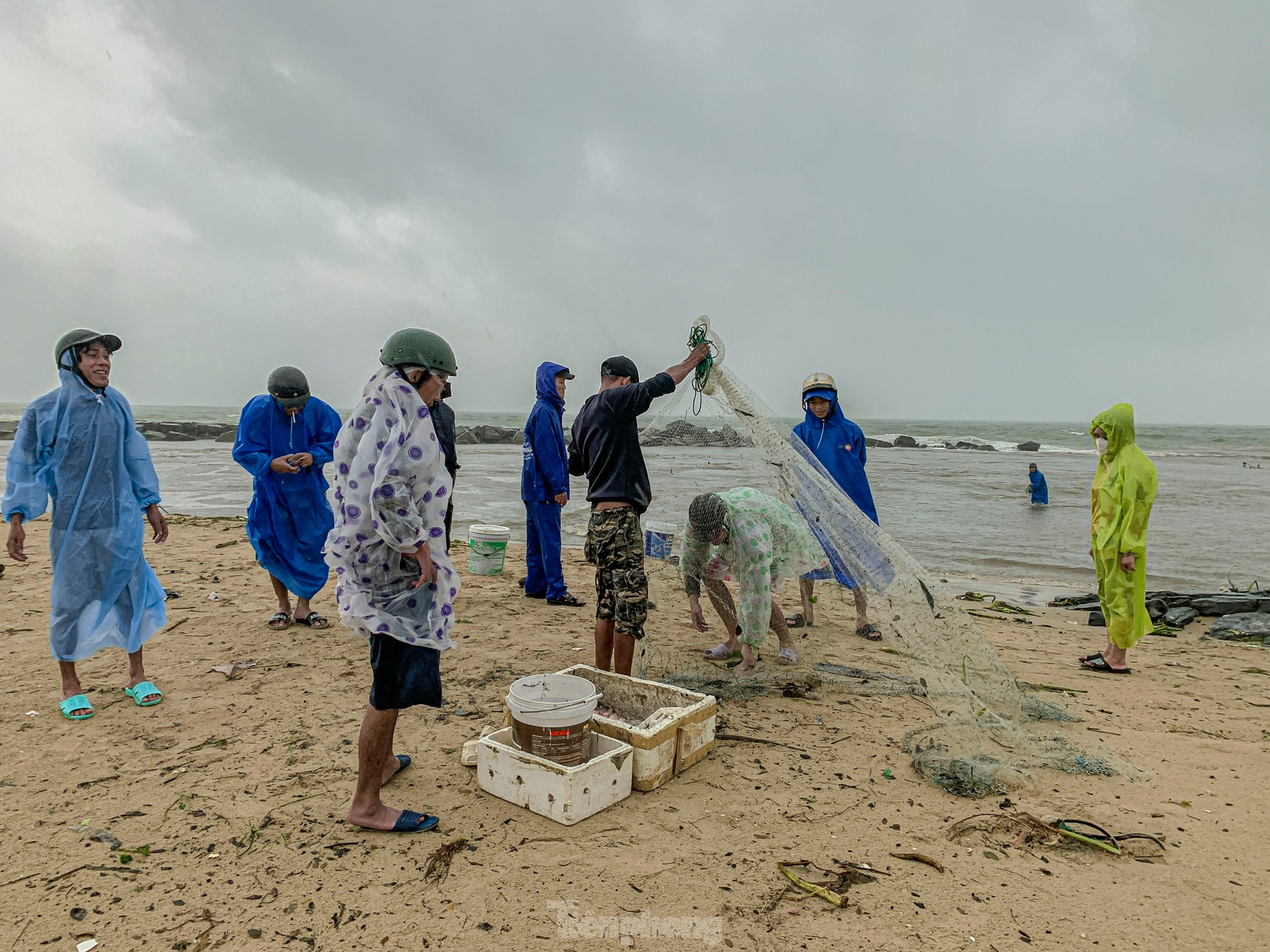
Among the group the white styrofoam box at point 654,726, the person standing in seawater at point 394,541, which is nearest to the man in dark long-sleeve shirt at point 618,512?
the white styrofoam box at point 654,726

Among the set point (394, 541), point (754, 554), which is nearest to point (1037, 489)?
point (754, 554)

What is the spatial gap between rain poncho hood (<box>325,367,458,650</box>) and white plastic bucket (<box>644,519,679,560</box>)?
275 cm

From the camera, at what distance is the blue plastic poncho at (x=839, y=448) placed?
5.85 metres

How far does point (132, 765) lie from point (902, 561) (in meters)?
3.89

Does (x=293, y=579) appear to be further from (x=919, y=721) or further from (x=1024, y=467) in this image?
(x=1024, y=467)

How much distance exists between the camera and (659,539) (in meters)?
5.41

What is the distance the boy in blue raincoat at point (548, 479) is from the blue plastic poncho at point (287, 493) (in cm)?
172

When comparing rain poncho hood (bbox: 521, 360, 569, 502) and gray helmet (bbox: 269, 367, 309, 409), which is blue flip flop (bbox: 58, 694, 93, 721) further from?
rain poncho hood (bbox: 521, 360, 569, 502)

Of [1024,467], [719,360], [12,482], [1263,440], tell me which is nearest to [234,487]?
[12,482]

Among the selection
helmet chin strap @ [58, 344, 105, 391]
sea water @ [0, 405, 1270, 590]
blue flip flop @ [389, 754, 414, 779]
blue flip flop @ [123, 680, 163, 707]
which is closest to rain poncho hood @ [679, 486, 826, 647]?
sea water @ [0, 405, 1270, 590]

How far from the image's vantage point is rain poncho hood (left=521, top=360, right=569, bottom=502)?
20.8ft

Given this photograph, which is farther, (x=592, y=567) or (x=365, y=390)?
(x=592, y=567)

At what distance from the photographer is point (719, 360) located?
4180 mm

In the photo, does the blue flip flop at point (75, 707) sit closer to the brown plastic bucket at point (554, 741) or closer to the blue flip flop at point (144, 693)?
the blue flip flop at point (144, 693)
